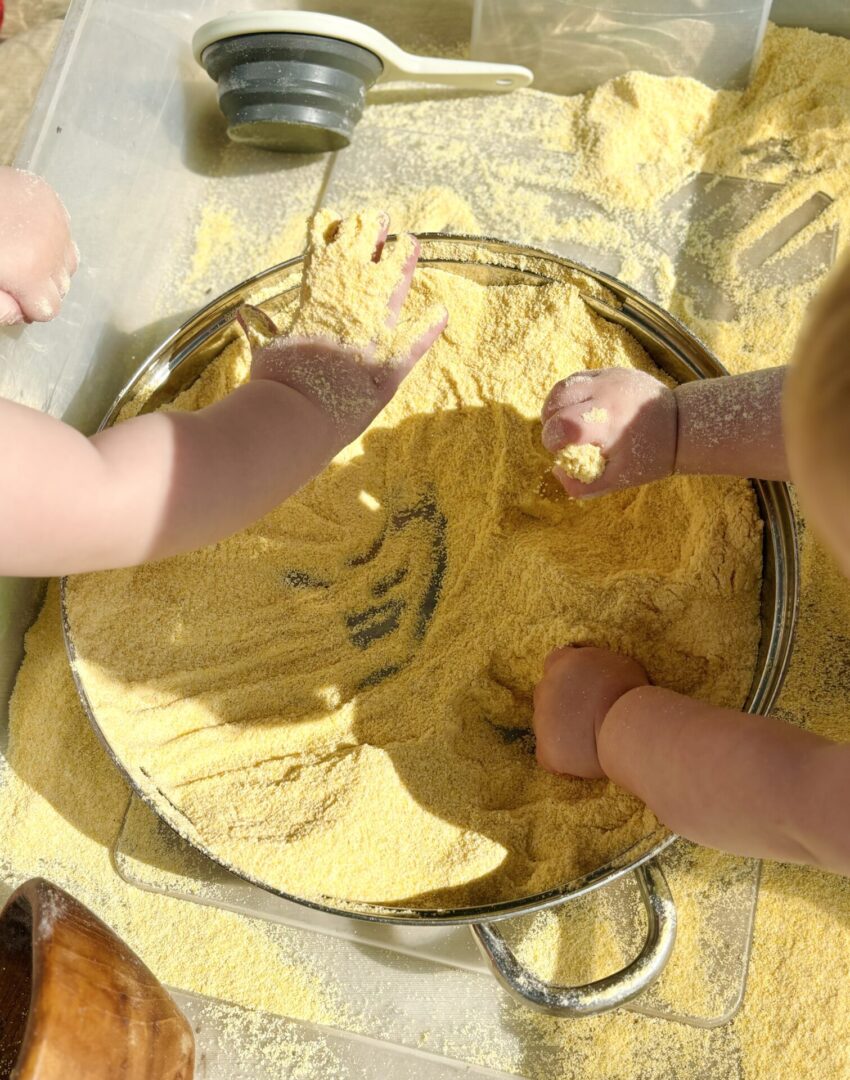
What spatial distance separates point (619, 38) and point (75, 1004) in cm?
104

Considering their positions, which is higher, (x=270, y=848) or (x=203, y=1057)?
(x=270, y=848)

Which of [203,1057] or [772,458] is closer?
[772,458]

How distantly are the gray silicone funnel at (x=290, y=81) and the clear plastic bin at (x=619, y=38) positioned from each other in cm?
15

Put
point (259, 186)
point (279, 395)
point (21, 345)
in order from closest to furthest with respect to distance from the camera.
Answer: point (279, 395) → point (21, 345) → point (259, 186)

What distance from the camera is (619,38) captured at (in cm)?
101

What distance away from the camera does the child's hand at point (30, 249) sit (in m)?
0.78

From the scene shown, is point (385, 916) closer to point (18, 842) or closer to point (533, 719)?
point (533, 719)

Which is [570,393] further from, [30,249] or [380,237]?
[30,249]

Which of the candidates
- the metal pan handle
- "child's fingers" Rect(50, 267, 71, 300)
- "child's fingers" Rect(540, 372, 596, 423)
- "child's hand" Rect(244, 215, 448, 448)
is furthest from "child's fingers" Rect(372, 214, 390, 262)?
the metal pan handle

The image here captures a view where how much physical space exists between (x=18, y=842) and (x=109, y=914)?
11 centimetres

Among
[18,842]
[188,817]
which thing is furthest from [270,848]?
[18,842]

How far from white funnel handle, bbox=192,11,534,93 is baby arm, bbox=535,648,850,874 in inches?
25.5

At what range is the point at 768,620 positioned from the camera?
0.79m

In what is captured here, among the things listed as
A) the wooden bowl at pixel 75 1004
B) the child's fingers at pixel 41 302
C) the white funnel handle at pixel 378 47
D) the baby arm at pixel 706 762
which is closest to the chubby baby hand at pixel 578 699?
the baby arm at pixel 706 762
